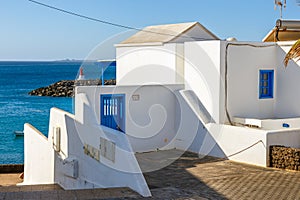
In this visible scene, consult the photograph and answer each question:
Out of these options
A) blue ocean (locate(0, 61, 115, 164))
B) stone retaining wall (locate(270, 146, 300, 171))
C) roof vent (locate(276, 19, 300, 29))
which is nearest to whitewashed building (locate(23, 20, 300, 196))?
stone retaining wall (locate(270, 146, 300, 171))

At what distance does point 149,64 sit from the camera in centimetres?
1839

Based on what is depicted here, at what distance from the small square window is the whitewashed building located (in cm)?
4

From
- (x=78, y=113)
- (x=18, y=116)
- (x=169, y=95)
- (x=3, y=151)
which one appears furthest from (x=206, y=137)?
(x=18, y=116)

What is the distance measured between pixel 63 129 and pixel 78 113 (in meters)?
1.69

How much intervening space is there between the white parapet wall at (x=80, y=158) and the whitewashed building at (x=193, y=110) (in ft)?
0.12

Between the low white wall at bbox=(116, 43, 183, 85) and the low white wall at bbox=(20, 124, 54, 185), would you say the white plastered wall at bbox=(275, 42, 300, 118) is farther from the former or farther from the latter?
the low white wall at bbox=(20, 124, 54, 185)

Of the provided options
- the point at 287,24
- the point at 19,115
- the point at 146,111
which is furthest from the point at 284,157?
the point at 19,115

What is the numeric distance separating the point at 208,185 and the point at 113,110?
510cm

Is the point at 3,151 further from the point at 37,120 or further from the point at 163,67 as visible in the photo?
the point at 163,67

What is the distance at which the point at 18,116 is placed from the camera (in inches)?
2035

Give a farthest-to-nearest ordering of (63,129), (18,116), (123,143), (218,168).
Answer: (18,116) → (63,129) → (218,168) → (123,143)

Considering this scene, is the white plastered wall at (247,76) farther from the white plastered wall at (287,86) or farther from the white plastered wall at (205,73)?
the white plastered wall at (205,73)

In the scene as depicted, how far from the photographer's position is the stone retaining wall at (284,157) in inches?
519

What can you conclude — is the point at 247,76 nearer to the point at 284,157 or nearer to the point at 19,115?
the point at 284,157
